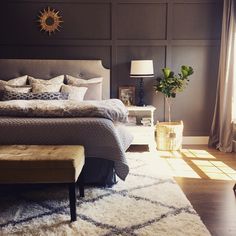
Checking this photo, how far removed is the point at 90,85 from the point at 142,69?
802mm

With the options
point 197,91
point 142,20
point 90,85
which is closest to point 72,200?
point 90,85

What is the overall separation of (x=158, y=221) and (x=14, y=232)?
1.05m

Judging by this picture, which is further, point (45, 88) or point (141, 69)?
point (141, 69)

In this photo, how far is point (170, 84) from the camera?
15.9 ft

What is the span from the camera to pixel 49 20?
5.04m

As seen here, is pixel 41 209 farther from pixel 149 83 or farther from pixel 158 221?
pixel 149 83

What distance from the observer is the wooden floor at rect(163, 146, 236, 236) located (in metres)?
2.52

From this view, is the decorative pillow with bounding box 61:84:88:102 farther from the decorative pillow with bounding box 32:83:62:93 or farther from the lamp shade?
the lamp shade

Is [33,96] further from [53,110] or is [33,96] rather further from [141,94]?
[141,94]

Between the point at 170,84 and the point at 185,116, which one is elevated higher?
the point at 170,84

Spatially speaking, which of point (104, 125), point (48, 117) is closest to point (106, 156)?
point (104, 125)

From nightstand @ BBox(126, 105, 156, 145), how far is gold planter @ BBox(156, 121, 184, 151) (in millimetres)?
176

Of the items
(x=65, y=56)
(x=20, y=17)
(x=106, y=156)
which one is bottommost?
(x=106, y=156)

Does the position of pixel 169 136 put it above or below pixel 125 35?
below
